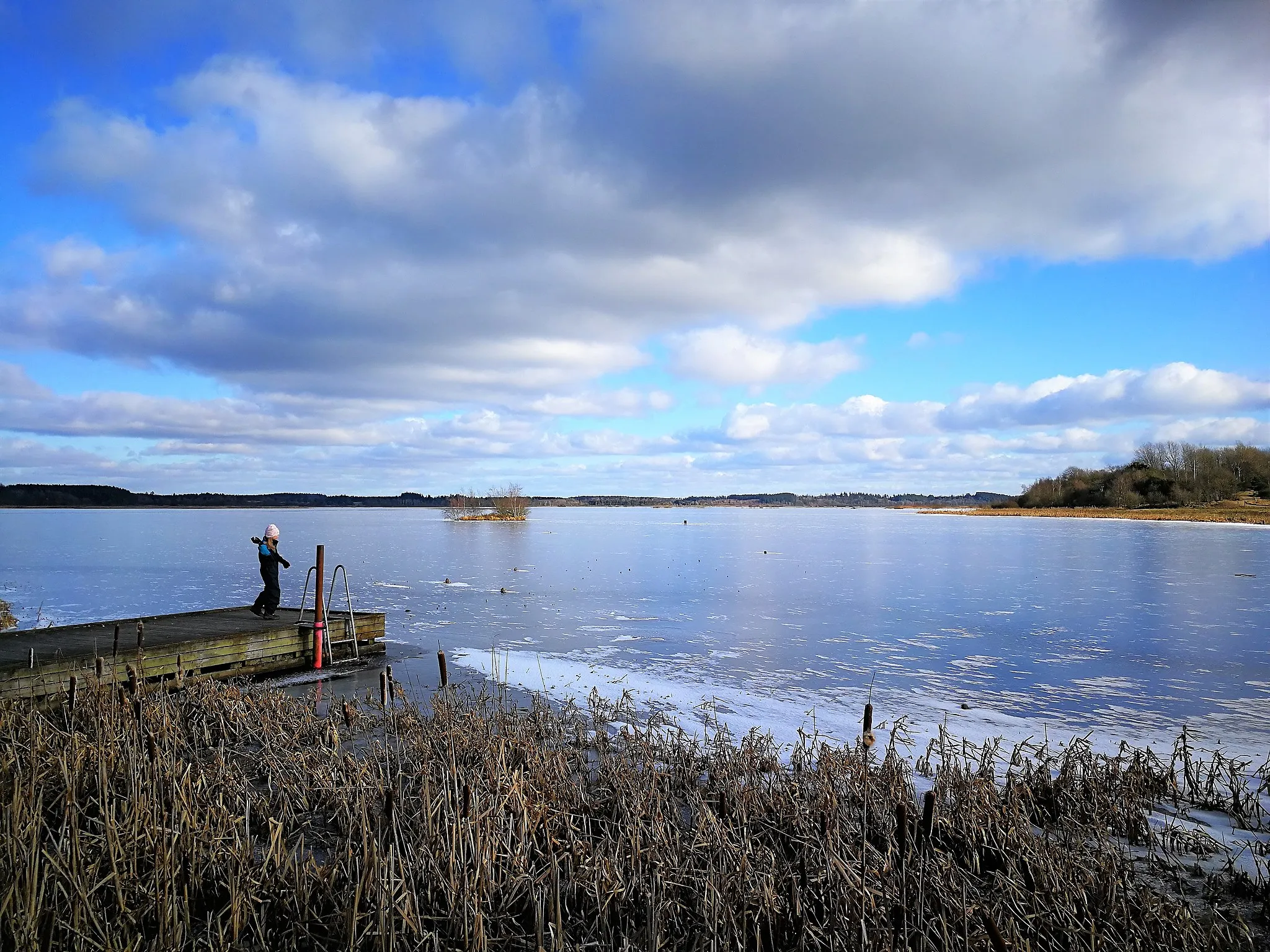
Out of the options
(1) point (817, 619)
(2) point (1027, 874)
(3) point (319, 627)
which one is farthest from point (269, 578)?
(2) point (1027, 874)

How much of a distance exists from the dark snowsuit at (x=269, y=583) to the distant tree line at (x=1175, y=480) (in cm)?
8620

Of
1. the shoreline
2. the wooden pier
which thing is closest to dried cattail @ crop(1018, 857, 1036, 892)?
the wooden pier

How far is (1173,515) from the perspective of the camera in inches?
2702

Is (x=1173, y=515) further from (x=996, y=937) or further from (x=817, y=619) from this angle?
(x=996, y=937)

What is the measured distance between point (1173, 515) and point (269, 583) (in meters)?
76.9

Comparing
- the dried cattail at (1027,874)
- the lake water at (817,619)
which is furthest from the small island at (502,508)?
the dried cattail at (1027,874)

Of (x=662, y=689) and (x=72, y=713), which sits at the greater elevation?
(x=72, y=713)

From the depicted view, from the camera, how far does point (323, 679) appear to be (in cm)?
1143

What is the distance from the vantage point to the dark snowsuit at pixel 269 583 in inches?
506

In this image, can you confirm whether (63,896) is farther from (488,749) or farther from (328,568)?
(328,568)

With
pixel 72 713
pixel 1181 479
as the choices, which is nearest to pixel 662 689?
pixel 72 713

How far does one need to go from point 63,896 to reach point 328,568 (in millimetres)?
24746

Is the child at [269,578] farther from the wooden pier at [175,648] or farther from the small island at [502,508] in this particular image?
the small island at [502,508]

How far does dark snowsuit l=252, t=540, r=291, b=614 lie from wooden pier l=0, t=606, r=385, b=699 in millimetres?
248
